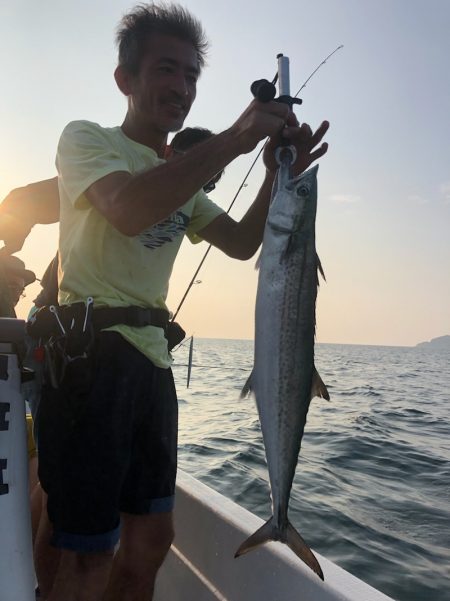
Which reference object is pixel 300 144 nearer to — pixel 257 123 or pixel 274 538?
pixel 257 123

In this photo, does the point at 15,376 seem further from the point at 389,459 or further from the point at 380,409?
the point at 380,409

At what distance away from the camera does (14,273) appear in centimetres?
361

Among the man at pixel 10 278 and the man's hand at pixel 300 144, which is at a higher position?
the man's hand at pixel 300 144

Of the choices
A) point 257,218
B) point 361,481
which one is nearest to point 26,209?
point 257,218

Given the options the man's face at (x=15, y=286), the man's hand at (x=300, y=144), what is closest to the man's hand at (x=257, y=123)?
the man's hand at (x=300, y=144)

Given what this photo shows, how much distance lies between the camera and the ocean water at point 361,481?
502cm

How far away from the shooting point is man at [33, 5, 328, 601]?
208 cm

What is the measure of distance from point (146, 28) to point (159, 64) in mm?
217

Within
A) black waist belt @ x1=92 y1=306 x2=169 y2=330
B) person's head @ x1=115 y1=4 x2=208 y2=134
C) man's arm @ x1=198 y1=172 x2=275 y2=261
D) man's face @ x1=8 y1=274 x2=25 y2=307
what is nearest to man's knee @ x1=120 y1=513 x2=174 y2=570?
black waist belt @ x1=92 y1=306 x2=169 y2=330

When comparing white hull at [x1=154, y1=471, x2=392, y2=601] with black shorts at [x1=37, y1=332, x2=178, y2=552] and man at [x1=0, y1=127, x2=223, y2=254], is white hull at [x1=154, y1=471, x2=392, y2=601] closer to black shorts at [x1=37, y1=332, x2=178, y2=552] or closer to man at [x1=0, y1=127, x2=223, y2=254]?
black shorts at [x1=37, y1=332, x2=178, y2=552]

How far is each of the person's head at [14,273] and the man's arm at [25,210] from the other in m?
0.29

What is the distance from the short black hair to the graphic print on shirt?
0.70 meters

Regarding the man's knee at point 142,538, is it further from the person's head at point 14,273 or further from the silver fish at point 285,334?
the person's head at point 14,273

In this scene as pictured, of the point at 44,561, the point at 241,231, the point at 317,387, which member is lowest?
the point at 44,561
